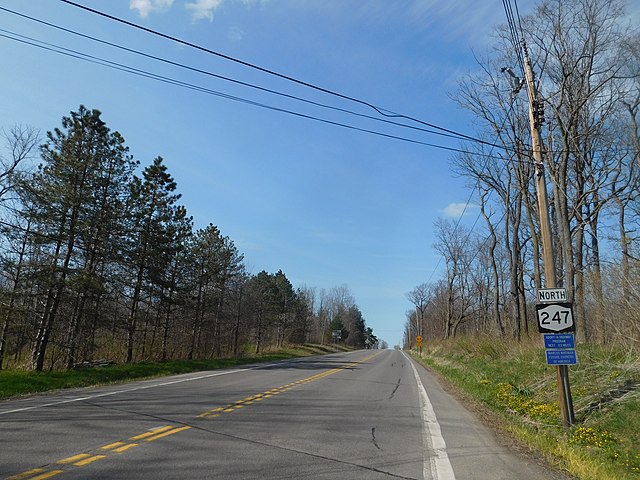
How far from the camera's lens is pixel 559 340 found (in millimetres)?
9695

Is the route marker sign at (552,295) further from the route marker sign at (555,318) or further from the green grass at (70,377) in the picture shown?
the green grass at (70,377)

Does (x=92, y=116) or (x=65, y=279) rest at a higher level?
(x=92, y=116)

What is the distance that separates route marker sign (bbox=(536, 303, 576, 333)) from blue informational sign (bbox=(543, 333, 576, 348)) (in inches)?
3.3

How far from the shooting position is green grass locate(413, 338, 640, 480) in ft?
23.3

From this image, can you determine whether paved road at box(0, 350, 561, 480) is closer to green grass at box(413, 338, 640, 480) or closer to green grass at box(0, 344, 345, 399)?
green grass at box(413, 338, 640, 480)

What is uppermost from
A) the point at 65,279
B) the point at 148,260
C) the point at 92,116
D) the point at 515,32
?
Answer: the point at 92,116

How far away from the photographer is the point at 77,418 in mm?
8820

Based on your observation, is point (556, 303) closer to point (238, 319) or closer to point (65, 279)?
point (65, 279)

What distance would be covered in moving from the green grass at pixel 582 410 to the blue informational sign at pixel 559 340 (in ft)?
5.12

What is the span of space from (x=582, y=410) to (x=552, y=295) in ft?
8.93

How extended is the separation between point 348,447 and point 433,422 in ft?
11.8

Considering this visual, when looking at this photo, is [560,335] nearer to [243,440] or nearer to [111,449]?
[243,440]

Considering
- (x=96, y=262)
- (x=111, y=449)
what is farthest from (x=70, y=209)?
(x=111, y=449)

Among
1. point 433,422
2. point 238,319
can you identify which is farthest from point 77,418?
point 238,319
